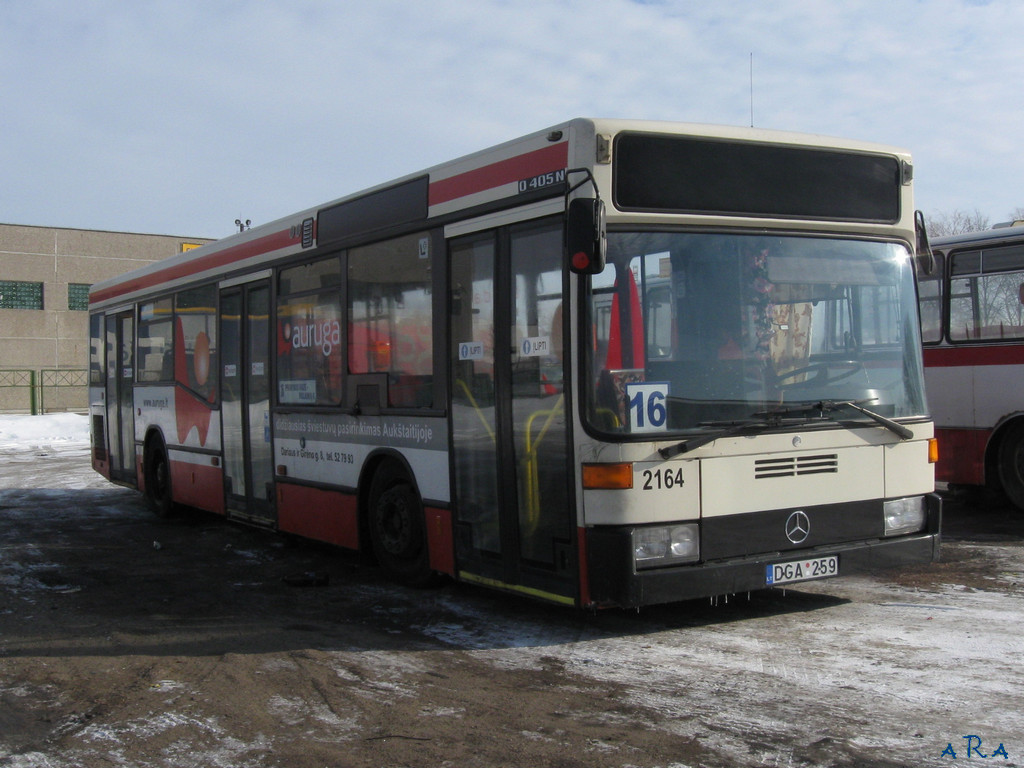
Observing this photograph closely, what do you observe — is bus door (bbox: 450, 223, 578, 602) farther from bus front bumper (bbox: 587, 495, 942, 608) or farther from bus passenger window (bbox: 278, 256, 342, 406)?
bus passenger window (bbox: 278, 256, 342, 406)

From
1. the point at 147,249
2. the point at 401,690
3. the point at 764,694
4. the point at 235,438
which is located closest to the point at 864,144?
the point at 764,694

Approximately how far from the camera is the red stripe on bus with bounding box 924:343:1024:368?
11227 mm

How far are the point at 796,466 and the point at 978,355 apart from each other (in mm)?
6181

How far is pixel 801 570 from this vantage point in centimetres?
638

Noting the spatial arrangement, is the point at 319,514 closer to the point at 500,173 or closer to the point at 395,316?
the point at 395,316

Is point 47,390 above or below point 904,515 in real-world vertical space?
above

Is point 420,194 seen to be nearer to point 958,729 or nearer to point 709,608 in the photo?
point 709,608

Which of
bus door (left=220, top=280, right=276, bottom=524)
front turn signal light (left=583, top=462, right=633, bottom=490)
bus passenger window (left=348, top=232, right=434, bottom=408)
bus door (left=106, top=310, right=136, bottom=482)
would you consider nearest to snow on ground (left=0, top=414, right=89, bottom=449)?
bus door (left=106, top=310, right=136, bottom=482)

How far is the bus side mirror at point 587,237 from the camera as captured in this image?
5.80 m

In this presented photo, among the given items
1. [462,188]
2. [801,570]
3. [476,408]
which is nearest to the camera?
→ [801,570]

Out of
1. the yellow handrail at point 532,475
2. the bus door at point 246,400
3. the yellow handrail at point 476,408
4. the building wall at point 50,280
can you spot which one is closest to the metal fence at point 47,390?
the building wall at point 50,280

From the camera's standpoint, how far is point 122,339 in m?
14.2

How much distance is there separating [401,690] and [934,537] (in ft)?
11.9

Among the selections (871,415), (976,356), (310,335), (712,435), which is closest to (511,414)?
(712,435)
